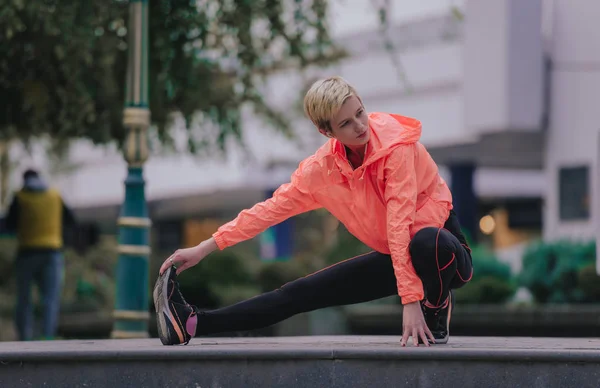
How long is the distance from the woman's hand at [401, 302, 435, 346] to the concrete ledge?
0.11 metres

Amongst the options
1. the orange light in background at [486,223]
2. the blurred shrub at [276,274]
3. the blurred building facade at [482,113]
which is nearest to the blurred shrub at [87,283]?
the blurred building facade at [482,113]

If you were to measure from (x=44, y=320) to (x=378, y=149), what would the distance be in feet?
21.9

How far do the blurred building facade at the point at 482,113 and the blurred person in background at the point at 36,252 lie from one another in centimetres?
182

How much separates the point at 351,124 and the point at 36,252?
6987mm

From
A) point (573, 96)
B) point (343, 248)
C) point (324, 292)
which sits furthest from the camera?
point (573, 96)

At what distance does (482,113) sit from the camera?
1923cm

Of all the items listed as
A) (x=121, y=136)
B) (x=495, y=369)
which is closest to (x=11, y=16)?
(x=121, y=136)

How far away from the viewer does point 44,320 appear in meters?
11.0

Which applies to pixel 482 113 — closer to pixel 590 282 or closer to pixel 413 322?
pixel 590 282

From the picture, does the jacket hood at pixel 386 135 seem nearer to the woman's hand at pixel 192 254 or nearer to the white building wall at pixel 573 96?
the woman's hand at pixel 192 254

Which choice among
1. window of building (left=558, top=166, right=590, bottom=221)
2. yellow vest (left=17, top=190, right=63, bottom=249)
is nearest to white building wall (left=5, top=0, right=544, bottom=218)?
window of building (left=558, top=166, right=590, bottom=221)

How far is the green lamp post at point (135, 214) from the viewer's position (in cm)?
864

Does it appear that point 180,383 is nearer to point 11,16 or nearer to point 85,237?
point 11,16

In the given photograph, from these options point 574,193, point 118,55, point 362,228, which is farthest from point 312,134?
point 362,228
